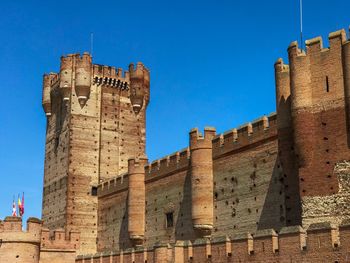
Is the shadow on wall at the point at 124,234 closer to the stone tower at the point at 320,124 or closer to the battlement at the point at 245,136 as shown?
the battlement at the point at 245,136

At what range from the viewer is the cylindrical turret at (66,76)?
4422 centimetres

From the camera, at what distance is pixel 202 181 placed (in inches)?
1185

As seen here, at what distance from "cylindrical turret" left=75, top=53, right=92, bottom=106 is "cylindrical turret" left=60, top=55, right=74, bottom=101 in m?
0.50

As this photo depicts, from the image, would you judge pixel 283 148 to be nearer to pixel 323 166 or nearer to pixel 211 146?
pixel 323 166

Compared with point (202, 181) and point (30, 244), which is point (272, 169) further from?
point (30, 244)

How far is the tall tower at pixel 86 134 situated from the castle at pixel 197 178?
80 mm

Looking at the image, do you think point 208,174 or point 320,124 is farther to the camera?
point 208,174

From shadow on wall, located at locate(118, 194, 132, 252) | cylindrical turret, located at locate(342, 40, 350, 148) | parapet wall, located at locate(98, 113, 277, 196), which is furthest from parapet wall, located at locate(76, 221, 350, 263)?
shadow on wall, located at locate(118, 194, 132, 252)

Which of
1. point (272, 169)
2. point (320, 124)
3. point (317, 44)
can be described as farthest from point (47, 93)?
point (320, 124)

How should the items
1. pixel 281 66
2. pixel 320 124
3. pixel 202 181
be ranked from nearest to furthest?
pixel 320 124 → pixel 281 66 → pixel 202 181

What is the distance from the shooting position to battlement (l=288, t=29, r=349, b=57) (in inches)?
876

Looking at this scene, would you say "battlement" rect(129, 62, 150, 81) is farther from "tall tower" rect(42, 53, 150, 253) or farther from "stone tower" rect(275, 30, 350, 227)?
"stone tower" rect(275, 30, 350, 227)

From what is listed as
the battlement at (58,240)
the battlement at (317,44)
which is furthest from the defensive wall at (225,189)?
the battlement at (317,44)

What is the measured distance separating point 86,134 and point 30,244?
42.9 ft
